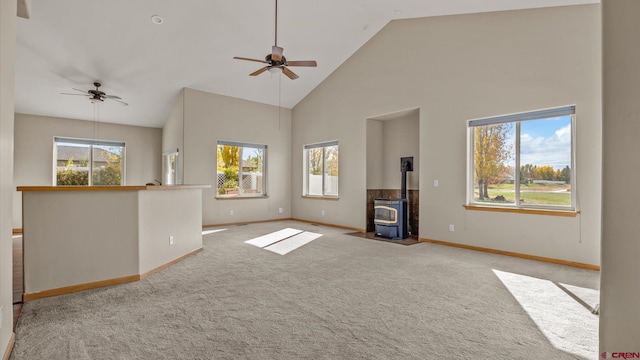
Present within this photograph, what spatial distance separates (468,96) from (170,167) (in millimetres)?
7619

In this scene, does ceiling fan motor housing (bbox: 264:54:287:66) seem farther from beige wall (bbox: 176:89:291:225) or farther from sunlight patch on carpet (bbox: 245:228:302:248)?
beige wall (bbox: 176:89:291:225)

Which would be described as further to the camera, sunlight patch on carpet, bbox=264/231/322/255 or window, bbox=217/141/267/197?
window, bbox=217/141/267/197

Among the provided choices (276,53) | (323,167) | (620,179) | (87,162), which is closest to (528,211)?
(620,179)

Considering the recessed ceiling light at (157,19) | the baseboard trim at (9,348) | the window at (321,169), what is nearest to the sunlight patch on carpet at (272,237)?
the window at (321,169)

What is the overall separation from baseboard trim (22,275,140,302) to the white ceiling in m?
3.81

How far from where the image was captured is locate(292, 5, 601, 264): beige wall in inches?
158

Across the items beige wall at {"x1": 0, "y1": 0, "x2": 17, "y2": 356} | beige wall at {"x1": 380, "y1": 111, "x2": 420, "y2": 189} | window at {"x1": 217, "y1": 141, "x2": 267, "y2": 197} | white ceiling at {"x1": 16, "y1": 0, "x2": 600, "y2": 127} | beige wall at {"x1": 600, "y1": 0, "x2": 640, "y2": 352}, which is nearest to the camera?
beige wall at {"x1": 600, "y1": 0, "x2": 640, "y2": 352}

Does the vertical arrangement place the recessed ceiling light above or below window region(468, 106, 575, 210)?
above

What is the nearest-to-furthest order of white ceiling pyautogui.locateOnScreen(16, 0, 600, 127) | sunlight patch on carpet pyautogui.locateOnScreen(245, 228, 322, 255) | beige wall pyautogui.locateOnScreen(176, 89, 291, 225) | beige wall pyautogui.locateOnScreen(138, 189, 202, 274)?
1. beige wall pyautogui.locateOnScreen(138, 189, 202, 274)
2. white ceiling pyautogui.locateOnScreen(16, 0, 600, 127)
3. sunlight patch on carpet pyautogui.locateOnScreen(245, 228, 322, 255)
4. beige wall pyautogui.locateOnScreen(176, 89, 291, 225)

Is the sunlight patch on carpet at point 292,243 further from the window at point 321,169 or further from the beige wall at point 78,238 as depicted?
the beige wall at point 78,238

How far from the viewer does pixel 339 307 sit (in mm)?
2762

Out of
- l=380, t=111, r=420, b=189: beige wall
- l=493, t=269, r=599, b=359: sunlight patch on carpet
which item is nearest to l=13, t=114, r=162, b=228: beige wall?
l=380, t=111, r=420, b=189: beige wall

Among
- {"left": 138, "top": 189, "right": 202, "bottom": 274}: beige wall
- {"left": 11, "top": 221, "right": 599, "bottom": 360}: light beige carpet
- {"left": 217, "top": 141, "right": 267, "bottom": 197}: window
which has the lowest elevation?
{"left": 11, "top": 221, "right": 599, "bottom": 360}: light beige carpet

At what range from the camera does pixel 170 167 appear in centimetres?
856
